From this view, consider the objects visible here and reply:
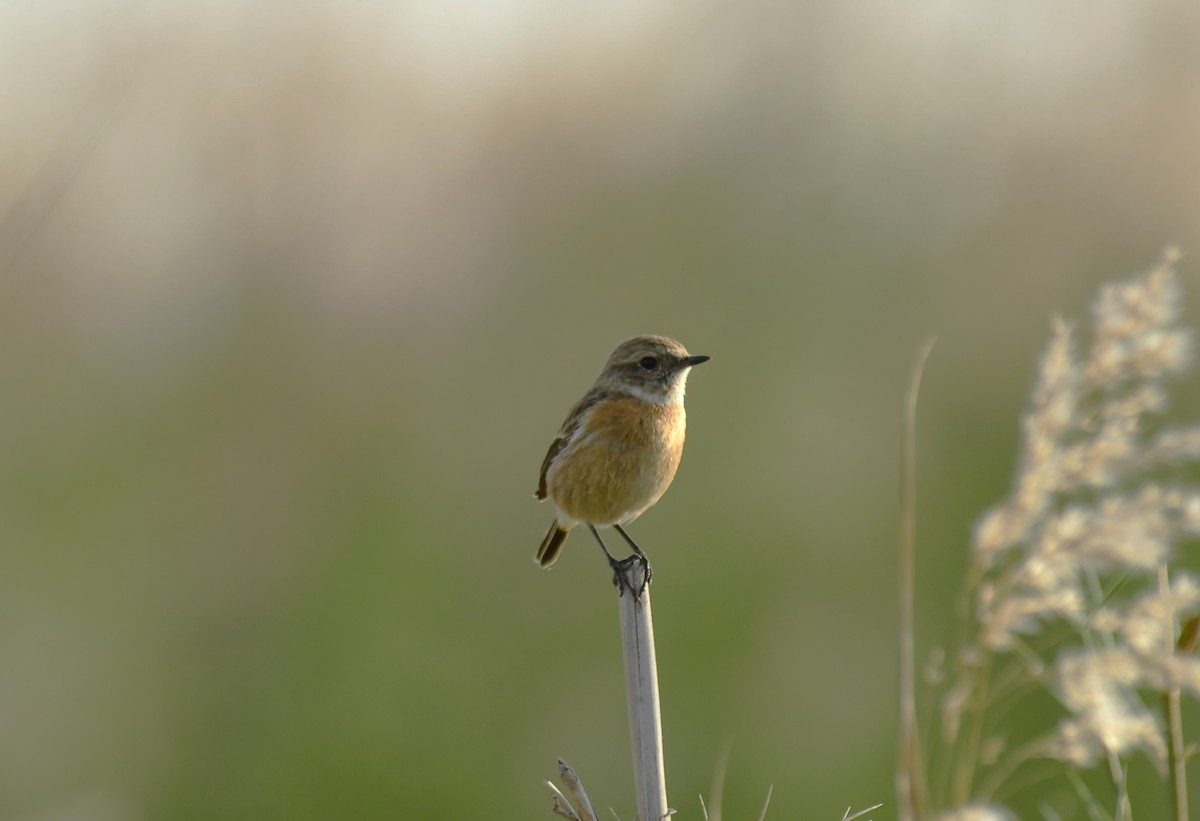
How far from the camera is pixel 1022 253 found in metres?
7.70

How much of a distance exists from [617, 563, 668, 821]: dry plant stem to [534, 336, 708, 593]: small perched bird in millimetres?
1718

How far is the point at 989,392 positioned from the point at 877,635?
1.72 meters

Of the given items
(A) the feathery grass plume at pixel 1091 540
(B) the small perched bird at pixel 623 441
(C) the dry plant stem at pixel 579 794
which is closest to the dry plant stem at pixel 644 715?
(C) the dry plant stem at pixel 579 794

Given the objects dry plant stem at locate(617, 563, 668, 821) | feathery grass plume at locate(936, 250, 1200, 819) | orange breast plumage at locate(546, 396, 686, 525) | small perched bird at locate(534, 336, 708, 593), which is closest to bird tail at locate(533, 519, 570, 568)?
small perched bird at locate(534, 336, 708, 593)

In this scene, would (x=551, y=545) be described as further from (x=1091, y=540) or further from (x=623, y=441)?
(x=1091, y=540)

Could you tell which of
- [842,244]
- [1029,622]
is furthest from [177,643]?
[1029,622]

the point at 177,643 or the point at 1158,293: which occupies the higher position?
the point at 1158,293

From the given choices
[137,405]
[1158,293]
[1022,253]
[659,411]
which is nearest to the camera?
→ [1158,293]

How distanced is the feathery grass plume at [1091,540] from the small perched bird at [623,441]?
2590mm

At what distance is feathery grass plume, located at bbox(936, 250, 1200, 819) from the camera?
1.35 metres

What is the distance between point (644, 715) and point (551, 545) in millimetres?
2714

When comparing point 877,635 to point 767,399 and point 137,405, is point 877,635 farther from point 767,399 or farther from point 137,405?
point 137,405

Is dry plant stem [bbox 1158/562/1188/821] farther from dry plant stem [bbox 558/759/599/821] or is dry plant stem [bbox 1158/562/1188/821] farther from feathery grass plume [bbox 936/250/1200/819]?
dry plant stem [bbox 558/759/599/821]

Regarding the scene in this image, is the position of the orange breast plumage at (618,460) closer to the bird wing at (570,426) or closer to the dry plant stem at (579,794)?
the bird wing at (570,426)
